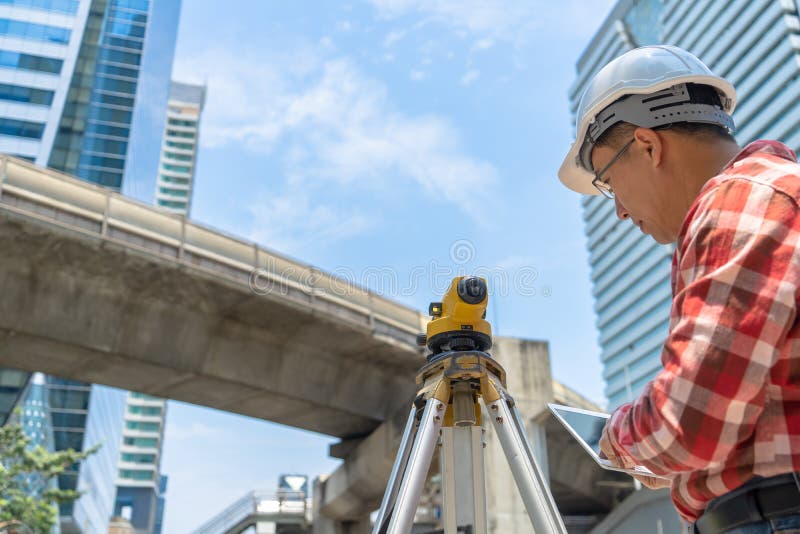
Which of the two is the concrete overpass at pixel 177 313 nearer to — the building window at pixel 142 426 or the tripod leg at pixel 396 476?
the tripod leg at pixel 396 476

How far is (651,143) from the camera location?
155 centimetres

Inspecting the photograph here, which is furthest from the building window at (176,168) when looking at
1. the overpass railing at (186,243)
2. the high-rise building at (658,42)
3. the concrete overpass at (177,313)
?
the overpass railing at (186,243)

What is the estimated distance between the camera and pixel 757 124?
3078 inches

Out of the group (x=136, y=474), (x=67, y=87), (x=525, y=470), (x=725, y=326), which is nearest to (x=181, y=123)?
(x=136, y=474)

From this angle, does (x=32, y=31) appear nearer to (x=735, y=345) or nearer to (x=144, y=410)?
(x=735, y=345)

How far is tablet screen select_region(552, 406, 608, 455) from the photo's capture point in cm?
169

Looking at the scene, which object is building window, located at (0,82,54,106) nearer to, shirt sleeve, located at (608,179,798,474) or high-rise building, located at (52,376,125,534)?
high-rise building, located at (52,376,125,534)

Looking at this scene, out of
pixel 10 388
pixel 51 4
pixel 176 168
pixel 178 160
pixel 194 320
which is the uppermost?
pixel 178 160

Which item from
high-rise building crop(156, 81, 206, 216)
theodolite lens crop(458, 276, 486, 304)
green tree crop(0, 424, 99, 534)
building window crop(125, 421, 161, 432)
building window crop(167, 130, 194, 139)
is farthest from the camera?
building window crop(167, 130, 194, 139)

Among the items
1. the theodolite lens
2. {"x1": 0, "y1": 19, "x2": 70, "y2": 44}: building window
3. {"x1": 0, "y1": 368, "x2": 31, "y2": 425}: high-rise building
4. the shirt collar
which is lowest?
the shirt collar

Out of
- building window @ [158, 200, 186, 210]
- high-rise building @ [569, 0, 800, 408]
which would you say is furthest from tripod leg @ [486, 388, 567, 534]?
building window @ [158, 200, 186, 210]

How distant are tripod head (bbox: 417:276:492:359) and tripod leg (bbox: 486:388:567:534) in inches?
16.0

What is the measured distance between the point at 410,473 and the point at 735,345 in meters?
1.72

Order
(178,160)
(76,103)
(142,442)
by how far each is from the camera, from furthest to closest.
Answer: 1. (178,160)
2. (142,442)
3. (76,103)
